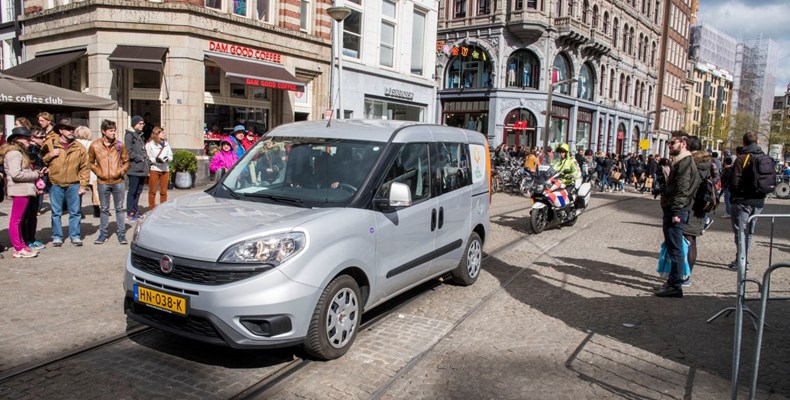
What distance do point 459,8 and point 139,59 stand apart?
27.9 metres

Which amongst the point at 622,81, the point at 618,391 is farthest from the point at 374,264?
the point at 622,81

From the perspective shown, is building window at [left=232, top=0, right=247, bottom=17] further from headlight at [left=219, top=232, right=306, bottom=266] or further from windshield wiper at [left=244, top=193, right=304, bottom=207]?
headlight at [left=219, top=232, right=306, bottom=266]

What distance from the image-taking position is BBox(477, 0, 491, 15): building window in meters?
37.0

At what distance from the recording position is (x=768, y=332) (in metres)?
5.32

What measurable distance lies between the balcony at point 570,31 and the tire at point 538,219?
29.4m

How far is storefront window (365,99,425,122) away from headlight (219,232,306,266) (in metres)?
18.5

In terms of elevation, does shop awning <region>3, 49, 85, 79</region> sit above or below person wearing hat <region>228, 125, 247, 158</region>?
above

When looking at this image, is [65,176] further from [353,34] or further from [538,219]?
[353,34]

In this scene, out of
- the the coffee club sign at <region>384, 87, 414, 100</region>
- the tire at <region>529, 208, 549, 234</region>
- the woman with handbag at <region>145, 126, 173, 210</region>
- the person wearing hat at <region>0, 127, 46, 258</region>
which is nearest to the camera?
the person wearing hat at <region>0, 127, 46, 258</region>

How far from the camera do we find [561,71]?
130ft

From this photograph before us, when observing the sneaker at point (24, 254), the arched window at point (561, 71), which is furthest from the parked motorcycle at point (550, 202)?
the arched window at point (561, 71)

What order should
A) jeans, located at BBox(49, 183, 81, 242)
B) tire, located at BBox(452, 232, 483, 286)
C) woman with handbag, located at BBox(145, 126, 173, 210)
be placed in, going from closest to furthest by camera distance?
tire, located at BBox(452, 232, 483, 286) < jeans, located at BBox(49, 183, 81, 242) < woman with handbag, located at BBox(145, 126, 173, 210)

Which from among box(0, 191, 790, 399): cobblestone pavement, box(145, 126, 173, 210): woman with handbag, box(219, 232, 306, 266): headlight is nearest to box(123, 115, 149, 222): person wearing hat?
box(145, 126, 173, 210): woman with handbag

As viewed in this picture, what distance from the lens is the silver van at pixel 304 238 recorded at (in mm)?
3771
